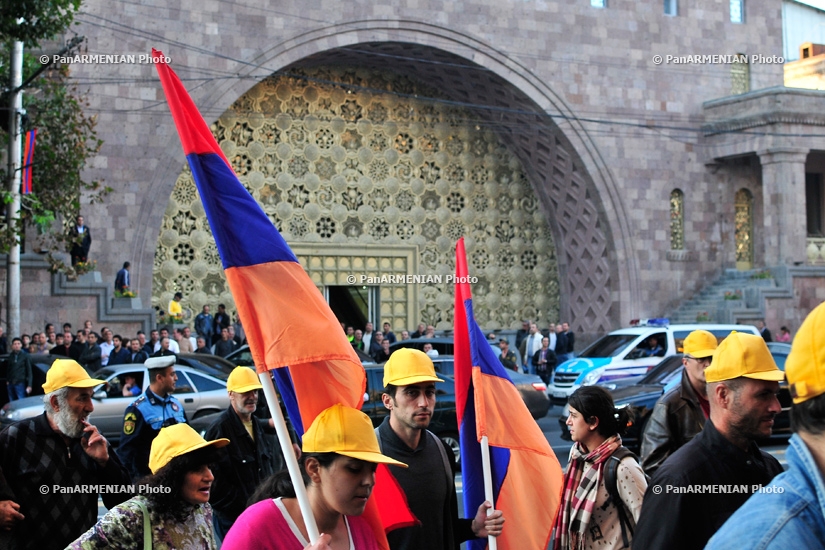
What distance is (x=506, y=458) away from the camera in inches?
224

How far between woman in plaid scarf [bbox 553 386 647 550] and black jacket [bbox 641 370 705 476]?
0.42m

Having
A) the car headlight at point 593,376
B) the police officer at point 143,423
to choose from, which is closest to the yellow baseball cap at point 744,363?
the police officer at point 143,423

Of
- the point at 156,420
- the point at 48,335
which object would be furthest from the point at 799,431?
the point at 48,335

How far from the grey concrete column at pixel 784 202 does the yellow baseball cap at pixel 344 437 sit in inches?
1051

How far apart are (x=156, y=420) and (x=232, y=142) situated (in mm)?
19278

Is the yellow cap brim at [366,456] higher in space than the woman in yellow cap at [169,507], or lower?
higher

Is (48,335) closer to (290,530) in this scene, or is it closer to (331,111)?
(331,111)

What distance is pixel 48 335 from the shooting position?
17984mm

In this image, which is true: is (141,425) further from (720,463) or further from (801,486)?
(801,486)

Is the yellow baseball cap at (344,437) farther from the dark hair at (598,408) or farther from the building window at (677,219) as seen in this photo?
the building window at (677,219)

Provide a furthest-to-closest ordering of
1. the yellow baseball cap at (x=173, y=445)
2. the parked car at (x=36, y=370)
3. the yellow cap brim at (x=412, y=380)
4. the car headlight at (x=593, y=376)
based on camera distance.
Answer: the car headlight at (x=593, y=376), the parked car at (x=36, y=370), the yellow cap brim at (x=412, y=380), the yellow baseball cap at (x=173, y=445)

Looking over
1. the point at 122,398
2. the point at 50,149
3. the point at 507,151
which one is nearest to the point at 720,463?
the point at 122,398

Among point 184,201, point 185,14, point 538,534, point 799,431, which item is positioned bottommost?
point 538,534

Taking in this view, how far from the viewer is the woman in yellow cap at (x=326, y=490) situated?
3324 mm
